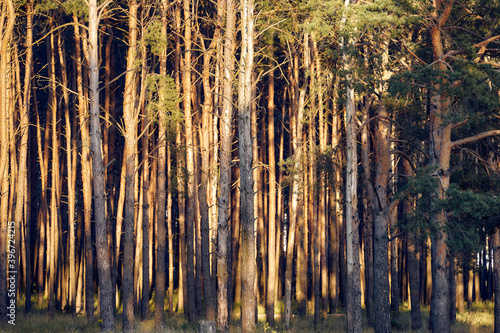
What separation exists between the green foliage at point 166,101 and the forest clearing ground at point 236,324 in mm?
6728

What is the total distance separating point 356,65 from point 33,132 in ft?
72.1

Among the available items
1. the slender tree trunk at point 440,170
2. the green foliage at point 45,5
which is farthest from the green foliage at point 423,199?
the green foliage at point 45,5

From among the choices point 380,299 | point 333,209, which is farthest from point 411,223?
point 333,209

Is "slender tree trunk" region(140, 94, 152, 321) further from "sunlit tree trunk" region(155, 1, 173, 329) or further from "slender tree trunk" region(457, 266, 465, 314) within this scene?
"slender tree trunk" region(457, 266, 465, 314)

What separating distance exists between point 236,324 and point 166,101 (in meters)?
9.95

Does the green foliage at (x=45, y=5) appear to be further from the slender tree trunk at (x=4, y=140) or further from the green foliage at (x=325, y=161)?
the green foliage at (x=325, y=161)

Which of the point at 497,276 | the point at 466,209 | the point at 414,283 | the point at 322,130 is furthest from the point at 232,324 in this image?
the point at 466,209

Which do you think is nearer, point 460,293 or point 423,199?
point 423,199

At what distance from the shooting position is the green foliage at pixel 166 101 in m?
15.8

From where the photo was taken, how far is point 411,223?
1384cm

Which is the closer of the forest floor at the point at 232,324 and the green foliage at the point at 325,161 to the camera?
the forest floor at the point at 232,324

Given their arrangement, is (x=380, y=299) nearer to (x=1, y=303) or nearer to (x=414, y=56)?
(x=414, y=56)

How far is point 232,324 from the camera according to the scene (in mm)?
19984

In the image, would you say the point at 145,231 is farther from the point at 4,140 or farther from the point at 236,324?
the point at 4,140
